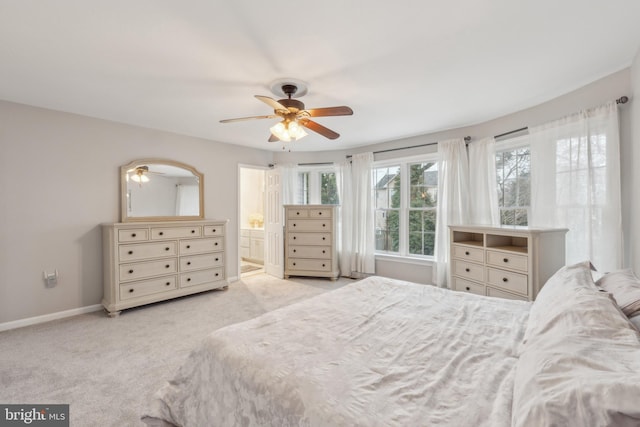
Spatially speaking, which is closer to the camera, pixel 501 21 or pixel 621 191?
pixel 501 21

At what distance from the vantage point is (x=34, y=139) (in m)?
3.07

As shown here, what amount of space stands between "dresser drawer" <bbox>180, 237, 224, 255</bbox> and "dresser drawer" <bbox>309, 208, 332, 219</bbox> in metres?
1.56

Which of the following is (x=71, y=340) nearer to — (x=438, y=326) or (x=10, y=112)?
(x=10, y=112)

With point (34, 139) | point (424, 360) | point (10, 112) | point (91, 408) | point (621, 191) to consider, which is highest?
point (10, 112)

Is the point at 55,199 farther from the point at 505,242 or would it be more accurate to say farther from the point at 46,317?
the point at 505,242

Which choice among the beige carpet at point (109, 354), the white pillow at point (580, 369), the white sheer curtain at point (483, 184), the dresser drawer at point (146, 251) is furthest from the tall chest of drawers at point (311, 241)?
the white pillow at point (580, 369)

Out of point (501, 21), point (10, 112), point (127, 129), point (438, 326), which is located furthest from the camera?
point (127, 129)

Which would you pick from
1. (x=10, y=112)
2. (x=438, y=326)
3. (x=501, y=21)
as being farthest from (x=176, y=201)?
(x=501, y=21)

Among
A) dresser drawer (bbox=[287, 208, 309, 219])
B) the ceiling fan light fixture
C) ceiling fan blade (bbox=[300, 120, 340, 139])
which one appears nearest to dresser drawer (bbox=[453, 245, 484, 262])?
ceiling fan blade (bbox=[300, 120, 340, 139])

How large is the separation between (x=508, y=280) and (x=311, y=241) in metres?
2.96

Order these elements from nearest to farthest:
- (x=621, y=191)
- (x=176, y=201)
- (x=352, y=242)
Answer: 1. (x=621, y=191)
2. (x=176, y=201)
3. (x=352, y=242)

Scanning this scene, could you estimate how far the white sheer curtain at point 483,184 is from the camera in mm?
3482

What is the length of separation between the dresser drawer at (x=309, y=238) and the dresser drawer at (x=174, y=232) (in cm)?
158

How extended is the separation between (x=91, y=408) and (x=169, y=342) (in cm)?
87
